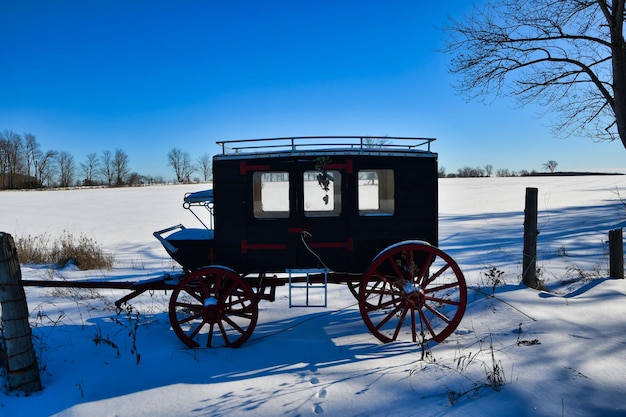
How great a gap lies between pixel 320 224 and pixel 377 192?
97 centimetres

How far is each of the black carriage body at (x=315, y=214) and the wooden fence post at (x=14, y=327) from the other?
2024mm

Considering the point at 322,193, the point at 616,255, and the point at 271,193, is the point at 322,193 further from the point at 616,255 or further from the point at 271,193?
the point at 616,255

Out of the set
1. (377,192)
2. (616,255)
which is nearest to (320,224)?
(377,192)

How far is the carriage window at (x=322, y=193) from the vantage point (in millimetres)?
5109

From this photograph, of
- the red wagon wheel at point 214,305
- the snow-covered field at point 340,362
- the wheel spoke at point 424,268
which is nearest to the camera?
the snow-covered field at point 340,362

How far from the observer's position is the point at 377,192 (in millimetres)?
5492

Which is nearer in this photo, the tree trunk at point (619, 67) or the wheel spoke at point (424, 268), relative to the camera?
the wheel spoke at point (424, 268)

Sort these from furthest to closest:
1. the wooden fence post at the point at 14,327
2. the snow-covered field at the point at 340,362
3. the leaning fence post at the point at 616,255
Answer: the leaning fence post at the point at 616,255 → the wooden fence post at the point at 14,327 → the snow-covered field at the point at 340,362

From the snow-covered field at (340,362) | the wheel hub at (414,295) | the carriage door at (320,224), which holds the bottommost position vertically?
the snow-covered field at (340,362)

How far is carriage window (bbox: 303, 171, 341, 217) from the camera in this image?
511 centimetres

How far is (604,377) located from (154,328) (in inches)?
203

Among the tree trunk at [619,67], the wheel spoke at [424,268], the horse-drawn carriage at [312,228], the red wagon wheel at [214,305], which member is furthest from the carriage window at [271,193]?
the tree trunk at [619,67]

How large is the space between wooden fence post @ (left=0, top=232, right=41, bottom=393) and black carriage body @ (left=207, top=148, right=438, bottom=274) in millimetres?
2024

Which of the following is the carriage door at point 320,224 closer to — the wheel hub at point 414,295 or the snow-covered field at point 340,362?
the wheel hub at point 414,295
